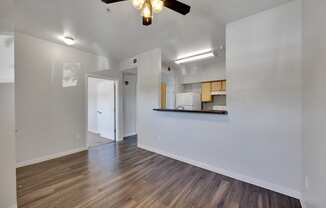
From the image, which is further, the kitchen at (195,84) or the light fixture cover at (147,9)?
the kitchen at (195,84)

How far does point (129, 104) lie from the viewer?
5094 mm

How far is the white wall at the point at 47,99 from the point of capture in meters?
2.73

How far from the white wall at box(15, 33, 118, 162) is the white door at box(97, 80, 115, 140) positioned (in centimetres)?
109

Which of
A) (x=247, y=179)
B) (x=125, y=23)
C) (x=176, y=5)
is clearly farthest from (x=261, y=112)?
(x=125, y=23)

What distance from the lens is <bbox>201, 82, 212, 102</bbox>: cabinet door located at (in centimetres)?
522

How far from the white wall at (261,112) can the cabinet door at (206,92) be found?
270 centimetres

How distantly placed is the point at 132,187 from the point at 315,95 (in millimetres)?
2372

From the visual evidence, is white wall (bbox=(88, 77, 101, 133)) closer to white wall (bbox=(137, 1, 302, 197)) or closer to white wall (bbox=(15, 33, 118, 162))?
white wall (bbox=(15, 33, 118, 162))

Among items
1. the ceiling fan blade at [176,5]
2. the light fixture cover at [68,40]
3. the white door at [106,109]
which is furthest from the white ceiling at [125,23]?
the white door at [106,109]

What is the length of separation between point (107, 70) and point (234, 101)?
3.51m

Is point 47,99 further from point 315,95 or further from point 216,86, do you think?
point 216,86

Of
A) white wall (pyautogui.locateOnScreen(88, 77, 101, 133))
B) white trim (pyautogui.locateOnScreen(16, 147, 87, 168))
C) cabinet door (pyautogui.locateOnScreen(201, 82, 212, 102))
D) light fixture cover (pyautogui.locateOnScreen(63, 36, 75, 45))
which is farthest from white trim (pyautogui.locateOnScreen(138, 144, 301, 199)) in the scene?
white wall (pyautogui.locateOnScreen(88, 77, 101, 133))

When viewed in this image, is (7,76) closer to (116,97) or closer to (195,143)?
(195,143)

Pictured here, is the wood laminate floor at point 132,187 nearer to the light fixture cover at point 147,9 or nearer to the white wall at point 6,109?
the white wall at point 6,109
